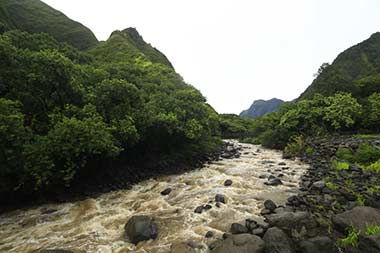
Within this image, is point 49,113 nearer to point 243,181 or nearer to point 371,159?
point 243,181

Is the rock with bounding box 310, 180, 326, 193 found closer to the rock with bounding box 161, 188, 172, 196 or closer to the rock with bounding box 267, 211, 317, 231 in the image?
the rock with bounding box 267, 211, 317, 231

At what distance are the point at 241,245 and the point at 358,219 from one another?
4843mm

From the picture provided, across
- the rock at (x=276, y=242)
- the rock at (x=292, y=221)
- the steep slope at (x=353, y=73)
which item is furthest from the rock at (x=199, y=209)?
the steep slope at (x=353, y=73)

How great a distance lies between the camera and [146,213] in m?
A: 14.5

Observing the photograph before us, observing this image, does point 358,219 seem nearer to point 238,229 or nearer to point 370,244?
point 370,244

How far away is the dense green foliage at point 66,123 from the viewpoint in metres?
14.6

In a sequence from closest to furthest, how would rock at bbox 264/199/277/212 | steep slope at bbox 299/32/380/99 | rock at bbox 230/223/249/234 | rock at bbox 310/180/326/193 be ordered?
1. rock at bbox 230/223/249/234
2. rock at bbox 264/199/277/212
3. rock at bbox 310/180/326/193
4. steep slope at bbox 299/32/380/99

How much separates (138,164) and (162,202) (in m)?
8.27

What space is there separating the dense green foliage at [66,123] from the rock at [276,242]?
34.7 feet

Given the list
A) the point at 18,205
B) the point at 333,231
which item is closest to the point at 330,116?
the point at 333,231

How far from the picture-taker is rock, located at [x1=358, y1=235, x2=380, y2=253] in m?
8.46

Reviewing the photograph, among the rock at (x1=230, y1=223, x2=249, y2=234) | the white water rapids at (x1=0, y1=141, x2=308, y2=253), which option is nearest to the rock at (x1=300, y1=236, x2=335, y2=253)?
the rock at (x1=230, y1=223, x2=249, y2=234)

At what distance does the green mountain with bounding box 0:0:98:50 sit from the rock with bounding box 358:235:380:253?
9291cm

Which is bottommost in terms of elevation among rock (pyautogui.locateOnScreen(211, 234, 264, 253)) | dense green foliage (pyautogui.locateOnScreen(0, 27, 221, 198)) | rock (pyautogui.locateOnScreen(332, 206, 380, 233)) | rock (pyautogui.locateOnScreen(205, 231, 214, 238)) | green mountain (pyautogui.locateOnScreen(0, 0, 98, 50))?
rock (pyautogui.locateOnScreen(205, 231, 214, 238))
